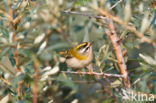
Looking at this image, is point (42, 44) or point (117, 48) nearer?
point (42, 44)

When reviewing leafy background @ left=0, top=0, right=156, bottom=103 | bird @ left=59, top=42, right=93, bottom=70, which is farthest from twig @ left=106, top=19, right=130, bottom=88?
bird @ left=59, top=42, right=93, bottom=70

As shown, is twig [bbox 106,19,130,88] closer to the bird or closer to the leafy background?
the leafy background

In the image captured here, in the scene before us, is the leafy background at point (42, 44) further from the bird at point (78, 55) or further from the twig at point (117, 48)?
the bird at point (78, 55)

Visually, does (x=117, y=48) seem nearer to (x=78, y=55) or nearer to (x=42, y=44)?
(x=42, y=44)

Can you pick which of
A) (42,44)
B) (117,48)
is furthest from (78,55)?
(42,44)

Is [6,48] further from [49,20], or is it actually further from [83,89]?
[83,89]

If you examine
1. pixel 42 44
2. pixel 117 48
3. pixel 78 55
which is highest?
pixel 42 44

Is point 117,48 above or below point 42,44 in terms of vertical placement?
below

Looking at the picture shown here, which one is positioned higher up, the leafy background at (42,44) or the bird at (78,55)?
the leafy background at (42,44)

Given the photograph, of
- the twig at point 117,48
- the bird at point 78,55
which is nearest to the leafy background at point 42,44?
the twig at point 117,48

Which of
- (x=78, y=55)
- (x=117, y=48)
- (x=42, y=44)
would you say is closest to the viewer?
(x=42, y=44)

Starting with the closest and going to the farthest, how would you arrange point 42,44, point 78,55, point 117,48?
1. point 42,44
2. point 117,48
3. point 78,55

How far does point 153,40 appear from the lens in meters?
1.00

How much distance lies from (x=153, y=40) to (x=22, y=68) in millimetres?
635
